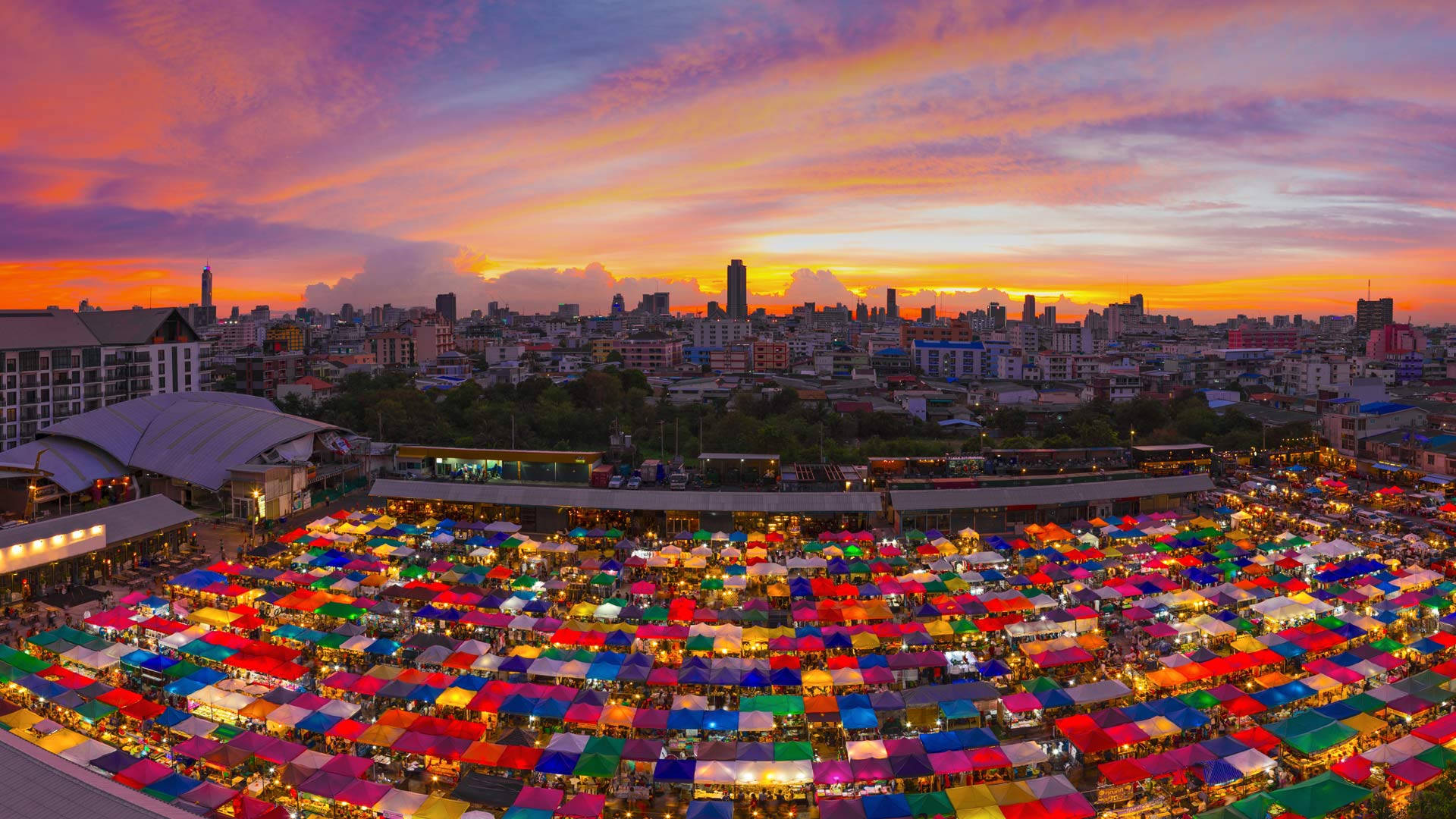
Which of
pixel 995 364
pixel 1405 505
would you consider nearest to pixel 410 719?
pixel 1405 505

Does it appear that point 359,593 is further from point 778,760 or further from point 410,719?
point 778,760

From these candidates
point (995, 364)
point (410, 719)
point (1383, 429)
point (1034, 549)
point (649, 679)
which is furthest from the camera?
point (995, 364)

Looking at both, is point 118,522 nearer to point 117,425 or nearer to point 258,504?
point 258,504

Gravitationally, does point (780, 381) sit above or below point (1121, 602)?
above

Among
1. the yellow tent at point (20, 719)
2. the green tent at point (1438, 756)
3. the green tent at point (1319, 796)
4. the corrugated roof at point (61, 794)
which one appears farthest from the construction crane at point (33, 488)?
the green tent at point (1438, 756)

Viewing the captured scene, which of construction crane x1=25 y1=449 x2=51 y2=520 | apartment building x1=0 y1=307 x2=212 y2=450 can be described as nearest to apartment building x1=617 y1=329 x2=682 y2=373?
A: apartment building x1=0 y1=307 x2=212 y2=450

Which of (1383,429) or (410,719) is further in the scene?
(1383,429)

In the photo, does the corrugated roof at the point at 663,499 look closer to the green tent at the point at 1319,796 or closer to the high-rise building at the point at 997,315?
the green tent at the point at 1319,796
